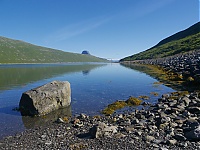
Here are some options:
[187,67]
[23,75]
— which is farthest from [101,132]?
[23,75]

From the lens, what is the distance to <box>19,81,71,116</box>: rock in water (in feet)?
73.9

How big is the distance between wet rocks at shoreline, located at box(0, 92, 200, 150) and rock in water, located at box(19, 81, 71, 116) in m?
4.02

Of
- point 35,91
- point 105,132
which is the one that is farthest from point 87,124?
point 35,91

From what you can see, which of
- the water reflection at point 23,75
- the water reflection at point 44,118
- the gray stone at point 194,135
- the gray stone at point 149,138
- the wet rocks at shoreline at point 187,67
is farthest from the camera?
the water reflection at point 23,75

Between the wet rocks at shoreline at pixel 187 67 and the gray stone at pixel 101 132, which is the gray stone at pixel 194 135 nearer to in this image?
the gray stone at pixel 101 132

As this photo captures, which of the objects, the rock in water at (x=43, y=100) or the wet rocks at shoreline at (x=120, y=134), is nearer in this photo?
the wet rocks at shoreline at (x=120, y=134)

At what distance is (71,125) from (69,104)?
863 centimetres

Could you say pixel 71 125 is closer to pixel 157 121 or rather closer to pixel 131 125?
pixel 131 125

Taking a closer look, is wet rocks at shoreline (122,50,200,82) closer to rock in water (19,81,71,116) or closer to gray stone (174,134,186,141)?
rock in water (19,81,71,116)

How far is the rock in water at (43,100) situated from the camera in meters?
22.5

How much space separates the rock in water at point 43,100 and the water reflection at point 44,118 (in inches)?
33.0

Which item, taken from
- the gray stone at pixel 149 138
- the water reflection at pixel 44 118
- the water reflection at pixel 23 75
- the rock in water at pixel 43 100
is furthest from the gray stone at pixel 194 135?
the water reflection at pixel 23 75

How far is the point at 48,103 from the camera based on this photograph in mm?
23688

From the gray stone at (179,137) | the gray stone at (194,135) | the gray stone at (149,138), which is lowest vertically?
the gray stone at (149,138)
